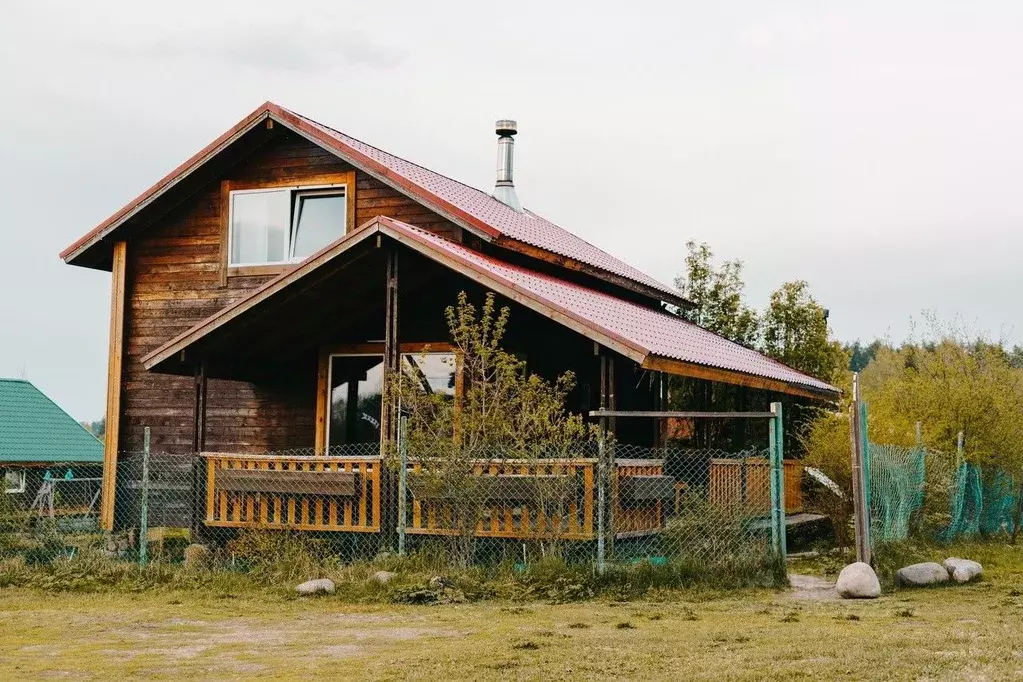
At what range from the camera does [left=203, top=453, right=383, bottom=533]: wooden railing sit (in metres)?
13.7

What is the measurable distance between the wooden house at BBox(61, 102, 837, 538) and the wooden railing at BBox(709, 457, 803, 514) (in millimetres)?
1052

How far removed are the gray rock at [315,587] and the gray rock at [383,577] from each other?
428mm

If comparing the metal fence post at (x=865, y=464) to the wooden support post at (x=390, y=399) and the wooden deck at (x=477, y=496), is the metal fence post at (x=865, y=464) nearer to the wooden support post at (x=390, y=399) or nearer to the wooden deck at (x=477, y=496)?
the wooden deck at (x=477, y=496)

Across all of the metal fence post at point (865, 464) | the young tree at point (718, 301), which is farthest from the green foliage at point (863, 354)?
the metal fence post at point (865, 464)

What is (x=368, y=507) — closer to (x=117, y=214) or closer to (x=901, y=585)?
(x=901, y=585)

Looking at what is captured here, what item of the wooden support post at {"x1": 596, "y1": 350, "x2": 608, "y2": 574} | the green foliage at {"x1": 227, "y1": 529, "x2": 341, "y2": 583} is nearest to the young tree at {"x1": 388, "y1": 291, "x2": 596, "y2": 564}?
the wooden support post at {"x1": 596, "y1": 350, "x2": 608, "y2": 574}

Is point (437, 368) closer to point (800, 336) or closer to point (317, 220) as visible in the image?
point (317, 220)

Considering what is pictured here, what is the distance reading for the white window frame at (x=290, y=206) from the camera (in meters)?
18.1

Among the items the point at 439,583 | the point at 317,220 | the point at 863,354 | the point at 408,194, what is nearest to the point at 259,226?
the point at 317,220

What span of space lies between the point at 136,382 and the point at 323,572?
769cm

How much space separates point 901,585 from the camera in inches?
469

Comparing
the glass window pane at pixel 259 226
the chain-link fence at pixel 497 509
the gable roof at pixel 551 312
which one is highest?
the glass window pane at pixel 259 226

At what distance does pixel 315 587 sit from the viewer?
11.8 m

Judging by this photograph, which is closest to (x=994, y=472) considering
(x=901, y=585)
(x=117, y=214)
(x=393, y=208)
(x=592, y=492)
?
(x=901, y=585)
